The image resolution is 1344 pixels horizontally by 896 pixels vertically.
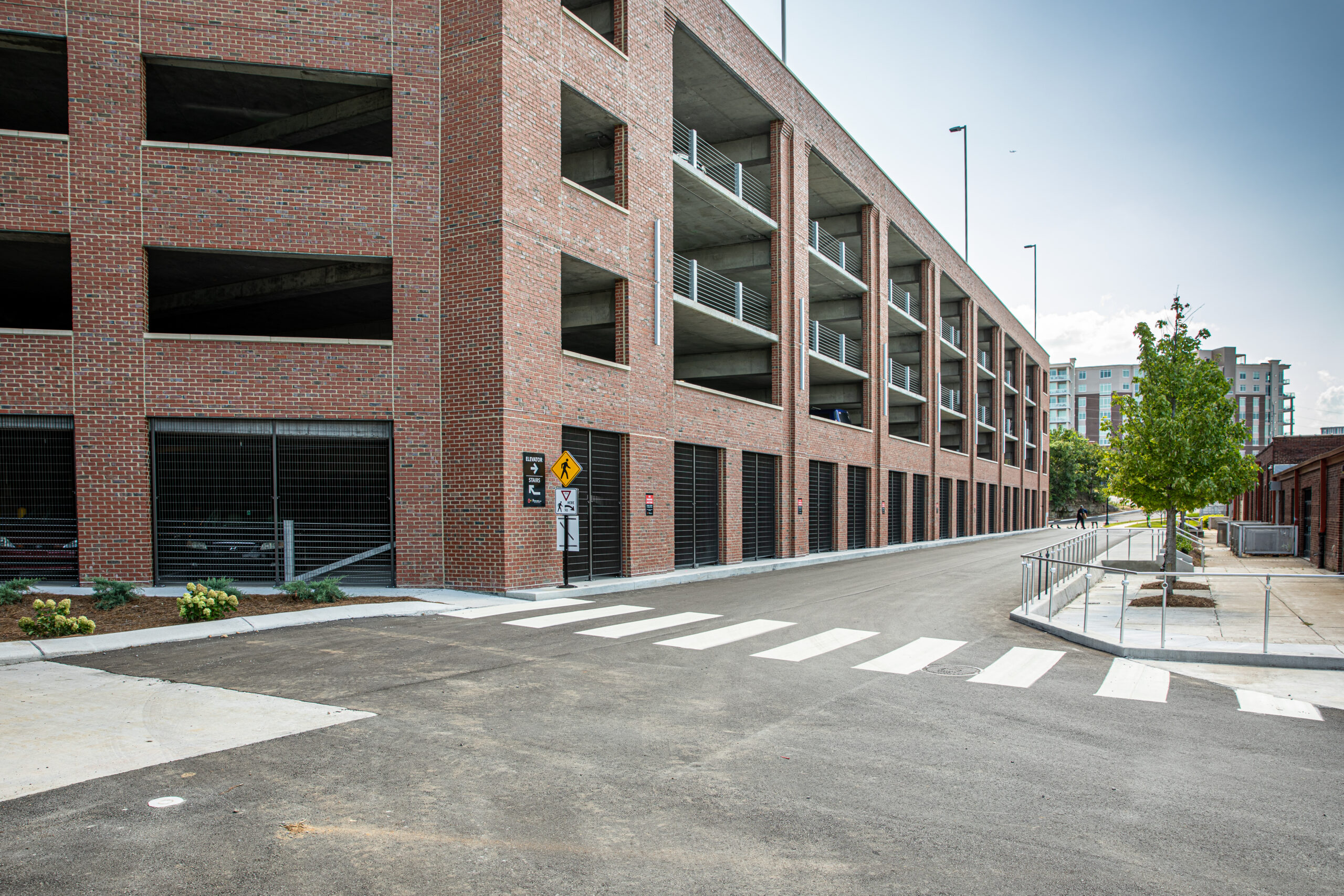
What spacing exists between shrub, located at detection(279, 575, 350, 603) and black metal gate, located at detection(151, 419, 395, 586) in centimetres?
172

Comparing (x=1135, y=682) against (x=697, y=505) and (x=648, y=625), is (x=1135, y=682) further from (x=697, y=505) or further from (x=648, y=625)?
(x=697, y=505)

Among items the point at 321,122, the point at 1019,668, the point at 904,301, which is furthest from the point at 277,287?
the point at 904,301

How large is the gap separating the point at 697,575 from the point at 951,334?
32962mm

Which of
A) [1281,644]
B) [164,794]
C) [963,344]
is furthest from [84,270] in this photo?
[963,344]

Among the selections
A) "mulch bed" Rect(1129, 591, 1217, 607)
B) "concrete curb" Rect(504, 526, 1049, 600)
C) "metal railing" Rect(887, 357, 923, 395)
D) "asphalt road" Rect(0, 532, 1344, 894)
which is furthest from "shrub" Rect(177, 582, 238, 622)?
"metal railing" Rect(887, 357, 923, 395)

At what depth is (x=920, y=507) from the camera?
132 feet

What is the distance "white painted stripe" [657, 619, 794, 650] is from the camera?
34.7 ft

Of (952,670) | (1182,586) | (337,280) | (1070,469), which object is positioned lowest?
(1182,586)

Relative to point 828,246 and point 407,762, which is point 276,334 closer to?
point 828,246

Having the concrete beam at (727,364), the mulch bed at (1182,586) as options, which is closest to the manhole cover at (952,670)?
the mulch bed at (1182,586)

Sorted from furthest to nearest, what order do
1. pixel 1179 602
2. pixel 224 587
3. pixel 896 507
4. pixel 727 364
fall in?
pixel 896 507 < pixel 727 364 < pixel 1179 602 < pixel 224 587

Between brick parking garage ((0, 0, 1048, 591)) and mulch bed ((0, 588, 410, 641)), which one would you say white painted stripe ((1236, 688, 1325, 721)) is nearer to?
brick parking garage ((0, 0, 1048, 591))

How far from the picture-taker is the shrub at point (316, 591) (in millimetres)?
13922

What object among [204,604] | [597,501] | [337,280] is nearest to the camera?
[204,604]
